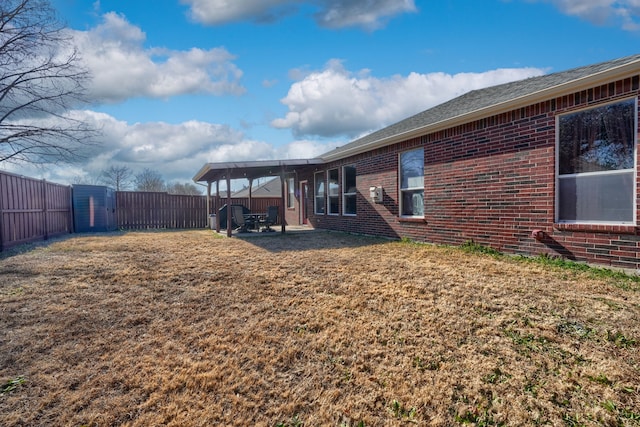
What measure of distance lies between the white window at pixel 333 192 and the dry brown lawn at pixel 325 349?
6.92 metres

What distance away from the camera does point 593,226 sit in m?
4.77

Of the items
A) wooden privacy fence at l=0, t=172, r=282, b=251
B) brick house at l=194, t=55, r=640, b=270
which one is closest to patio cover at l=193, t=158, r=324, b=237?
wooden privacy fence at l=0, t=172, r=282, b=251

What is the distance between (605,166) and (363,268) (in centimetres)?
400

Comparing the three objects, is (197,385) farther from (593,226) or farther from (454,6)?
(454,6)

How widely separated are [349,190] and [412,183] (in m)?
3.19

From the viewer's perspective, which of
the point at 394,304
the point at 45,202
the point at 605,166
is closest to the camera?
the point at 394,304

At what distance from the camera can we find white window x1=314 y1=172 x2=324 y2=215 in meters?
13.1

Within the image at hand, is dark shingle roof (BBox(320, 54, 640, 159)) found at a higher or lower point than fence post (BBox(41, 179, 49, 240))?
higher

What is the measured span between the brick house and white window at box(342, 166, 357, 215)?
1.89 metres

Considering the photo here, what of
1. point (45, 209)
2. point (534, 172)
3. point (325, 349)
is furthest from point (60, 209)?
point (534, 172)

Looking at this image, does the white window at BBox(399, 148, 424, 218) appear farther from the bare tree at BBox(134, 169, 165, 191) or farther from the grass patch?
the bare tree at BBox(134, 169, 165, 191)

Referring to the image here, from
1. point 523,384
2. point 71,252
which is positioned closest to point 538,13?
point 523,384

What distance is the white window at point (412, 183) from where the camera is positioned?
8.08 meters

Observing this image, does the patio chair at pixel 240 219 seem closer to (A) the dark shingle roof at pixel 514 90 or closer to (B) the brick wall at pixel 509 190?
(A) the dark shingle roof at pixel 514 90
